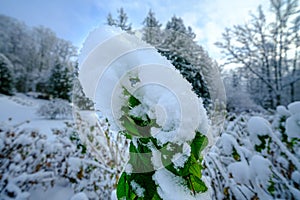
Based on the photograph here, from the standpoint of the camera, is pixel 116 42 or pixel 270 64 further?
pixel 270 64

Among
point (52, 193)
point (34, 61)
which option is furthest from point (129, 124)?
point (34, 61)

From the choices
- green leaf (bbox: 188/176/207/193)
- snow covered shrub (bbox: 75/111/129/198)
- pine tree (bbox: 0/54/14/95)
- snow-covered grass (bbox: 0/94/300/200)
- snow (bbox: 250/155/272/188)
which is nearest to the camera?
green leaf (bbox: 188/176/207/193)

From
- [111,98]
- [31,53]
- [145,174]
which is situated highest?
[31,53]

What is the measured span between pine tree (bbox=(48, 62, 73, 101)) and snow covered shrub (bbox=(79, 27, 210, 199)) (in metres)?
21.5

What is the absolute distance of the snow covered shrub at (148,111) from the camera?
2.14 feet

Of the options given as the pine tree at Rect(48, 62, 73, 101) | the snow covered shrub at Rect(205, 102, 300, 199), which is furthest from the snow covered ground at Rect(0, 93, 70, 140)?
the pine tree at Rect(48, 62, 73, 101)

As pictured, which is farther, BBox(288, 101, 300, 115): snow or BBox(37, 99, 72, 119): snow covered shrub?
BBox(37, 99, 72, 119): snow covered shrub

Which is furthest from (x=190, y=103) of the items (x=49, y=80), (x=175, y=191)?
(x=49, y=80)

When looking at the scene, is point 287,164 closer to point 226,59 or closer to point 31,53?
point 226,59

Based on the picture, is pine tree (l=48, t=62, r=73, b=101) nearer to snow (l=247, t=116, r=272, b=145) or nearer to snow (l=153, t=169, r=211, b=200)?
snow (l=247, t=116, r=272, b=145)

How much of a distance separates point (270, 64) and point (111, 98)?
17.2 meters

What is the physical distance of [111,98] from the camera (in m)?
0.67

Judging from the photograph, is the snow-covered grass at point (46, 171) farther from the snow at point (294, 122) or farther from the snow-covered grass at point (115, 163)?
the snow at point (294, 122)

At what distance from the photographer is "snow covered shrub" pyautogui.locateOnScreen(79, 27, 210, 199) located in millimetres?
652
